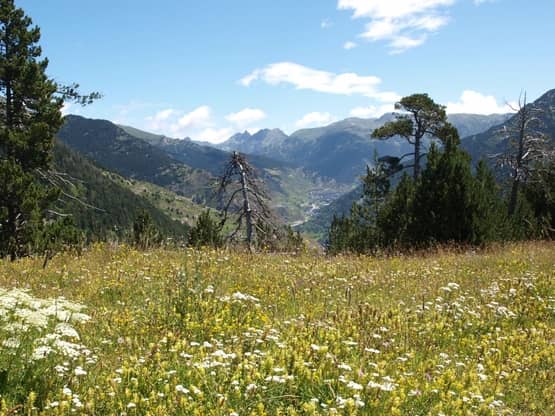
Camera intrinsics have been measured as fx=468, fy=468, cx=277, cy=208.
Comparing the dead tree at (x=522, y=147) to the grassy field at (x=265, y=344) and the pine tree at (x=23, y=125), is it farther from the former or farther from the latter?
the pine tree at (x=23, y=125)

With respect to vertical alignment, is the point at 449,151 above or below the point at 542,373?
above

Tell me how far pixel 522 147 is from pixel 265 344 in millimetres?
32500

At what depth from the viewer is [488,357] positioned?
5.27m

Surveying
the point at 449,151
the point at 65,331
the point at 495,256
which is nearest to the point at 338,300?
the point at 65,331

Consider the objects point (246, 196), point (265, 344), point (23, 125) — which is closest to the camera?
point (265, 344)

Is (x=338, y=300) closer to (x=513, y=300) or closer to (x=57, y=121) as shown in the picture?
(x=513, y=300)

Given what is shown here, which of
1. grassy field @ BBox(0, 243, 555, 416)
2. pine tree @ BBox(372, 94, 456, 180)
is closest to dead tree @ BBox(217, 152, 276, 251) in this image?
grassy field @ BBox(0, 243, 555, 416)

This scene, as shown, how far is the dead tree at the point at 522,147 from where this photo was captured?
101ft

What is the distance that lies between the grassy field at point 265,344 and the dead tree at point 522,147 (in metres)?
24.5

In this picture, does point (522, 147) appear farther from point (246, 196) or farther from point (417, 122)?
point (246, 196)

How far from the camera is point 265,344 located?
4.54 m

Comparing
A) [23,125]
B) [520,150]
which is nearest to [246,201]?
[23,125]

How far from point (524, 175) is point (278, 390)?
32.3m

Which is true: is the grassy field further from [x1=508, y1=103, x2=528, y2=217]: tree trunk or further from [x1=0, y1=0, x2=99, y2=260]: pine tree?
[x1=508, y1=103, x2=528, y2=217]: tree trunk
